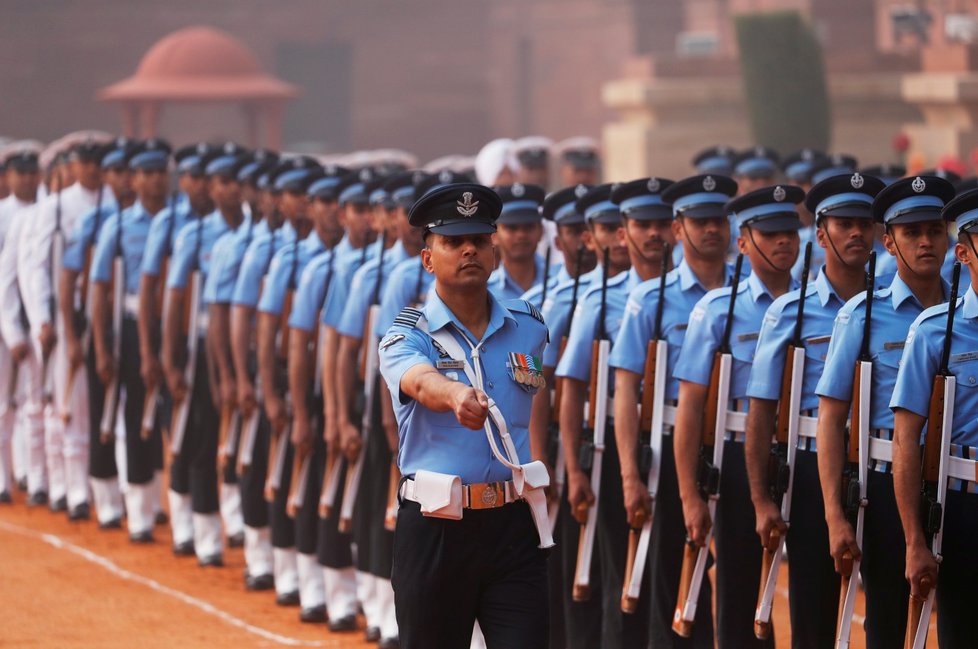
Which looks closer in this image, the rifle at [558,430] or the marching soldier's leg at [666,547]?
the marching soldier's leg at [666,547]

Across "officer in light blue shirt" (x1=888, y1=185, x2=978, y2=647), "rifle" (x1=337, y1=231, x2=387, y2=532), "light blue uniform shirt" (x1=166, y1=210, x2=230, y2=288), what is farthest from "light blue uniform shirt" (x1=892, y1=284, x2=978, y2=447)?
"light blue uniform shirt" (x1=166, y1=210, x2=230, y2=288)

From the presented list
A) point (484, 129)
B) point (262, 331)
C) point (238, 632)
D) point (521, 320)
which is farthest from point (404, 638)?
point (484, 129)

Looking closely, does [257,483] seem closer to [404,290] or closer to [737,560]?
[404,290]

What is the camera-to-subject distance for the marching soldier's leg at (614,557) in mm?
7770

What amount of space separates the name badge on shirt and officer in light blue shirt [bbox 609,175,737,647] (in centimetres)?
159

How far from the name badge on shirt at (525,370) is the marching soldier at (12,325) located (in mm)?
8097

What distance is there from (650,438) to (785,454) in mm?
839

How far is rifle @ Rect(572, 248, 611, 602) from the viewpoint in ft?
25.8

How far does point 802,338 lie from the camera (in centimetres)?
692

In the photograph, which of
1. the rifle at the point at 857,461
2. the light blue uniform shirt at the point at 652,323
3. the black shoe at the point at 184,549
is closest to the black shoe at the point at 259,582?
the black shoe at the point at 184,549

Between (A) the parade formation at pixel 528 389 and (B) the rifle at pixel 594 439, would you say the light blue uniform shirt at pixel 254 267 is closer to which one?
(A) the parade formation at pixel 528 389

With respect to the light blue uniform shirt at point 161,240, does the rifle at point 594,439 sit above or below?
below

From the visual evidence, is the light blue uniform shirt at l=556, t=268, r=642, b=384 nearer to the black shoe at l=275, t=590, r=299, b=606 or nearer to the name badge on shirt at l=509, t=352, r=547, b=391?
the name badge on shirt at l=509, t=352, r=547, b=391

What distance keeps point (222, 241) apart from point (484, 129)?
104 ft
